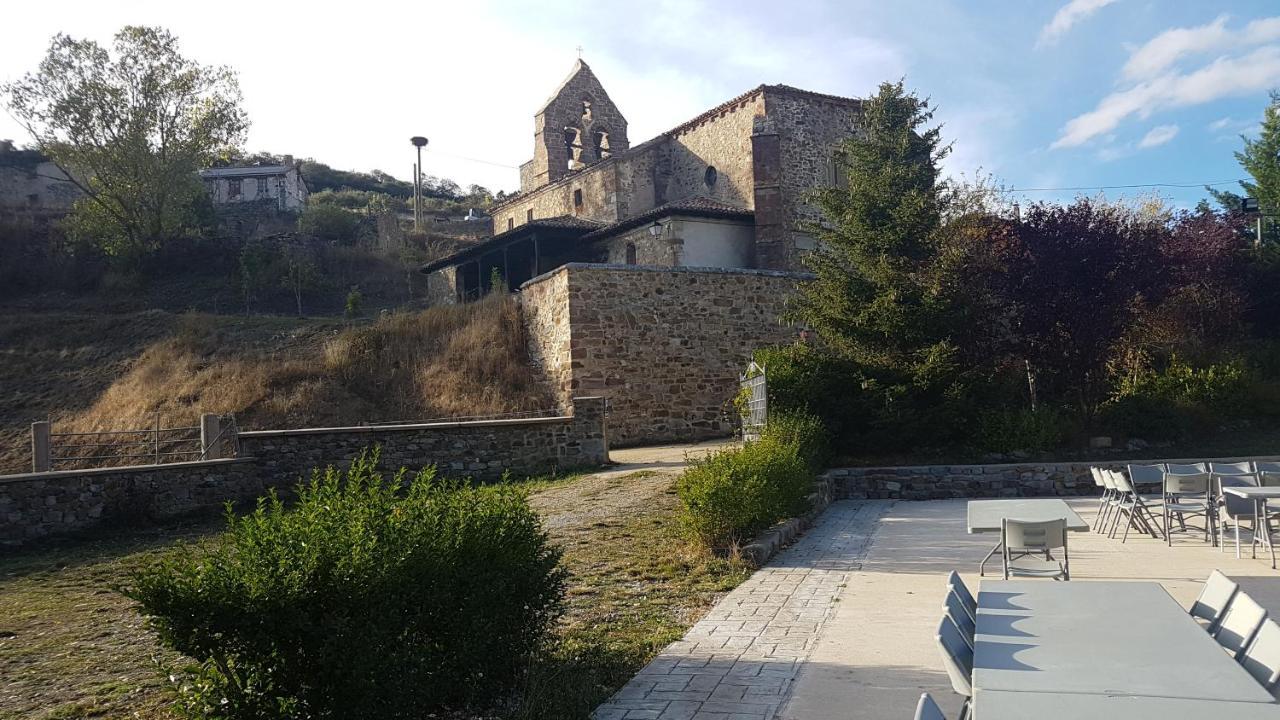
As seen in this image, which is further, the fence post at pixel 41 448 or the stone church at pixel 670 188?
the stone church at pixel 670 188

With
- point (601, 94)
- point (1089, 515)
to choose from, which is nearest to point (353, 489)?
→ point (1089, 515)

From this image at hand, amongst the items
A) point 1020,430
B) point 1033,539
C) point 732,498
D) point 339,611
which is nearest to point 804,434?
point 1020,430

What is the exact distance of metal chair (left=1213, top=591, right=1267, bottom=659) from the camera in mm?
3266

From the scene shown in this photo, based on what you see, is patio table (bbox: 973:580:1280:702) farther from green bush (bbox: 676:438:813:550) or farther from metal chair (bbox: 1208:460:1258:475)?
metal chair (bbox: 1208:460:1258:475)

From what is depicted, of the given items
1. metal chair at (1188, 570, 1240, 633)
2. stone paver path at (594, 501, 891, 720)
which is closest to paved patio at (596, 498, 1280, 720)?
stone paver path at (594, 501, 891, 720)

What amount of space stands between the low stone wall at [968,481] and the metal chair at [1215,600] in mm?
8876

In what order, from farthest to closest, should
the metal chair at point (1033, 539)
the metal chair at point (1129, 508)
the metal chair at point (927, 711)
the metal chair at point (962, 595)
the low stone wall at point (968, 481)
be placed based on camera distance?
the low stone wall at point (968, 481) → the metal chair at point (1129, 508) → the metal chair at point (1033, 539) → the metal chair at point (962, 595) → the metal chair at point (927, 711)

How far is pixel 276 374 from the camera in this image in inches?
833

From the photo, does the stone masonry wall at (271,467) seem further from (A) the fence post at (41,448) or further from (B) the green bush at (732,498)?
(B) the green bush at (732,498)

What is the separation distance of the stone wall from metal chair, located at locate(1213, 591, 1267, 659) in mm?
15966

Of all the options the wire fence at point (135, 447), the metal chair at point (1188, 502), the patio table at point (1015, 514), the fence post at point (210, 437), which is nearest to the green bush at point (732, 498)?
the patio table at point (1015, 514)

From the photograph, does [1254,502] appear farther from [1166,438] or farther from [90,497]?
[90,497]

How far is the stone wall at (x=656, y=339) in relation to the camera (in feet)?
64.1

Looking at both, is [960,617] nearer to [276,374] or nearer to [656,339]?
[656,339]
